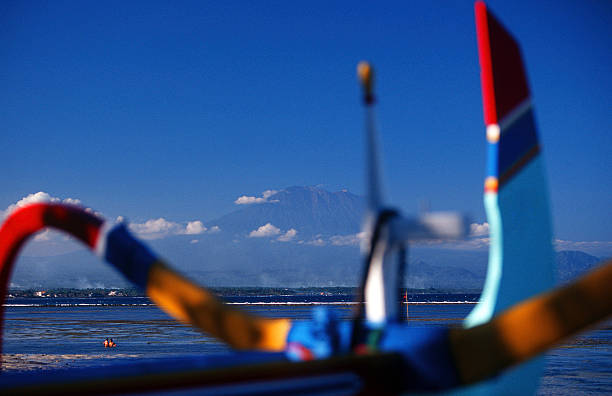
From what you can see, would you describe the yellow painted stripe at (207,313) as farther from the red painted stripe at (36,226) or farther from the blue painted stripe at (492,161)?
the blue painted stripe at (492,161)

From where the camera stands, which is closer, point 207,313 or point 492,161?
point 492,161

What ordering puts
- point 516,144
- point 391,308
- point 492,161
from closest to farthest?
point 391,308 < point 492,161 < point 516,144

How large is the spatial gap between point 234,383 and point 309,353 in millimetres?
1800

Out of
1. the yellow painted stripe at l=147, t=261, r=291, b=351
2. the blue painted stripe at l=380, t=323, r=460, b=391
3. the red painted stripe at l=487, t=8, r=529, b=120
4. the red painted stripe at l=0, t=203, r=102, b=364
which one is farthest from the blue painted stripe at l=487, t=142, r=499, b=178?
the red painted stripe at l=0, t=203, r=102, b=364

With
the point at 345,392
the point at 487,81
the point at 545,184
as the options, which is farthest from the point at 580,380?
the point at 345,392

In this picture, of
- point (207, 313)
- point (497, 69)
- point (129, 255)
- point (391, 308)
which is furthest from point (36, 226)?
point (497, 69)

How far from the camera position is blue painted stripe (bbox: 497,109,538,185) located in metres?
7.43

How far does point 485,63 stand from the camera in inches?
297

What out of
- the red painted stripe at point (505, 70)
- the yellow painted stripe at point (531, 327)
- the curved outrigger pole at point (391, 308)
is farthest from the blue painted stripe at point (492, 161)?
the yellow painted stripe at point (531, 327)

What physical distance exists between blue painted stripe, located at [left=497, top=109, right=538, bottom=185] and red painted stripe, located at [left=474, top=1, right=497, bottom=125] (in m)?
0.30

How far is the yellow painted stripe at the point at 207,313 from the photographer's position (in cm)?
756

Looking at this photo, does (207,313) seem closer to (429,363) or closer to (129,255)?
(129,255)

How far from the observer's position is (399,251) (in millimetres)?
6059

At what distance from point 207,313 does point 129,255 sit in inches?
50.7
